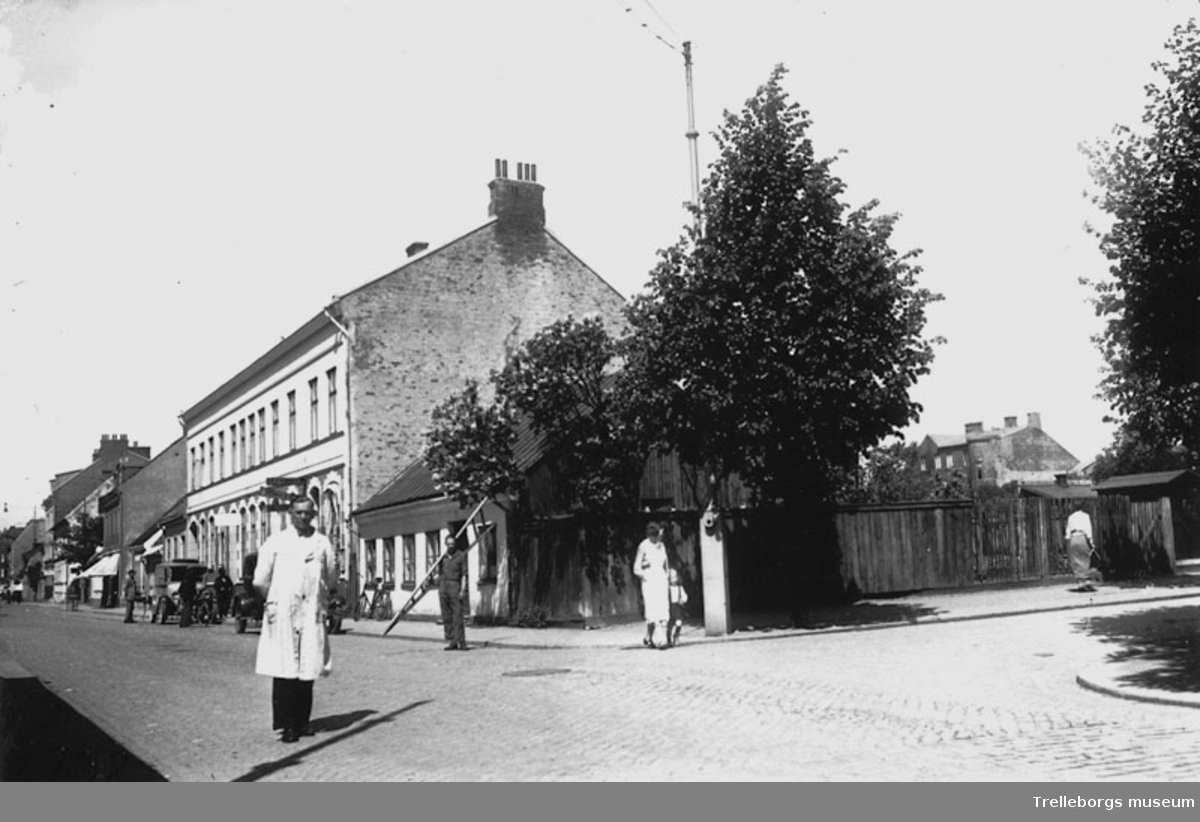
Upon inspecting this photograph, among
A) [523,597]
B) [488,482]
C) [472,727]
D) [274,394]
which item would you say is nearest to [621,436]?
[488,482]

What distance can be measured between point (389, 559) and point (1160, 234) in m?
23.6

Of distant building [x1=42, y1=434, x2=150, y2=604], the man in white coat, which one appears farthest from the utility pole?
distant building [x1=42, y1=434, x2=150, y2=604]

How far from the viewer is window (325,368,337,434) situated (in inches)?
1271

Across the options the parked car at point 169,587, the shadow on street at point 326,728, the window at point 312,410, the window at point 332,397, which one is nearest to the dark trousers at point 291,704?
the shadow on street at point 326,728

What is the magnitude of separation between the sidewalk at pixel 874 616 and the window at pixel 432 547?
84.7 inches

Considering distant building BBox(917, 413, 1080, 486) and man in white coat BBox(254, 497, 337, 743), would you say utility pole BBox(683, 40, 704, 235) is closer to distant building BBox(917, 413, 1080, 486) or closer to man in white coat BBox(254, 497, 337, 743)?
man in white coat BBox(254, 497, 337, 743)

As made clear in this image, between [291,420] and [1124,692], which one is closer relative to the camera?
[1124,692]

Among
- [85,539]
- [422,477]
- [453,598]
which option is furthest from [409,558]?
[85,539]

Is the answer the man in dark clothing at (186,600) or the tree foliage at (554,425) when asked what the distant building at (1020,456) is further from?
the tree foliage at (554,425)

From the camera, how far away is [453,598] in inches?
717

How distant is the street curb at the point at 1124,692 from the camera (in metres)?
8.80

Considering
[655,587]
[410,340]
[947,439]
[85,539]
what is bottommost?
[655,587]

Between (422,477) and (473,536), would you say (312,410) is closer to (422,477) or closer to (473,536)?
(422,477)
